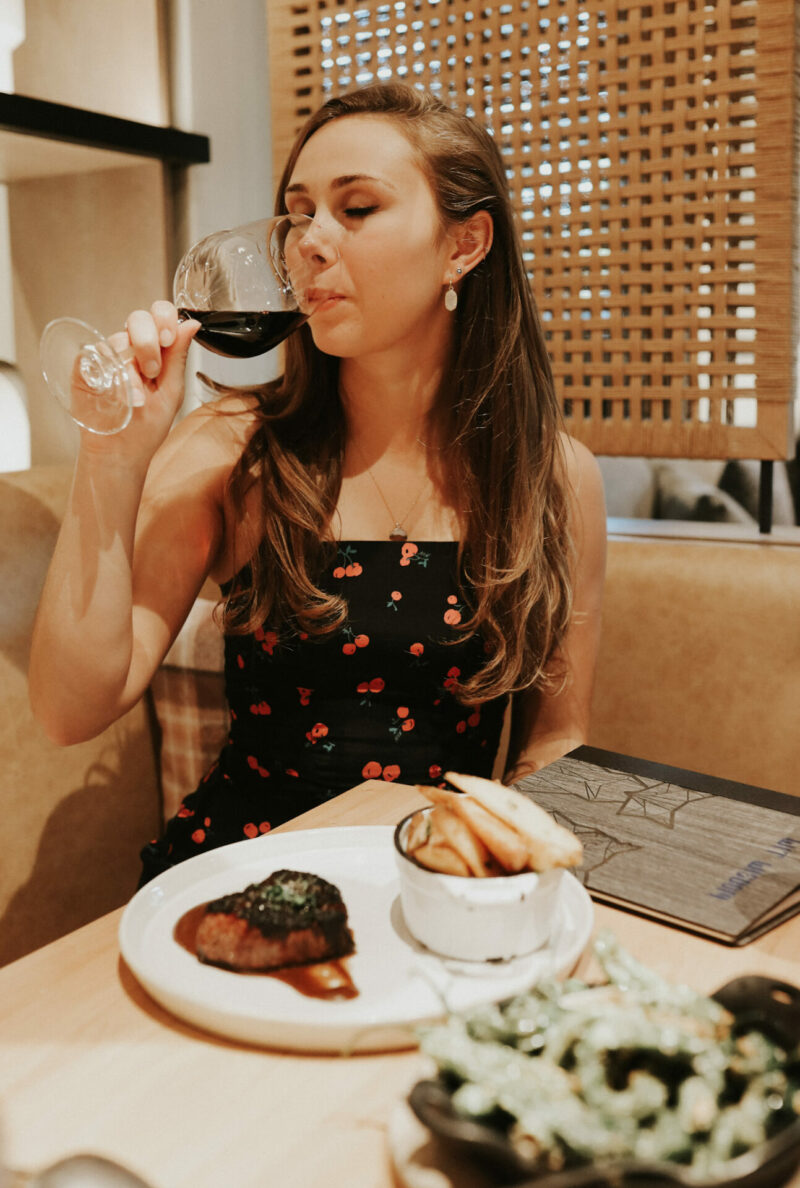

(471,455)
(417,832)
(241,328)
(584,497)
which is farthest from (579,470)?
(417,832)

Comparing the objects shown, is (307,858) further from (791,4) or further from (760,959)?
(791,4)

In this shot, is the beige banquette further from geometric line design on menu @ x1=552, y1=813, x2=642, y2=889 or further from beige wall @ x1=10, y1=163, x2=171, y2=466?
geometric line design on menu @ x1=552, y1=813, x2=642, y2=889

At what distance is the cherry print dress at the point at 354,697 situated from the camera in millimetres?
1451

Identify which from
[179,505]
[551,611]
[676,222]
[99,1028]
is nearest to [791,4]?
[676,222]

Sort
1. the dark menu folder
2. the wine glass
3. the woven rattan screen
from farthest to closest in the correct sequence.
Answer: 1. the woven rattan screen
2. the wine glass
3. the dark menu folder

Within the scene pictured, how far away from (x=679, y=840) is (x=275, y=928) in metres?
0.42

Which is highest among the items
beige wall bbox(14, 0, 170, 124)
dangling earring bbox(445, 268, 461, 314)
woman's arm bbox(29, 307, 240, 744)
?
beige wall bbox(14, 0, 170, 124)

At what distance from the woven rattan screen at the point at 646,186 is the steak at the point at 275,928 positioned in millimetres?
1390

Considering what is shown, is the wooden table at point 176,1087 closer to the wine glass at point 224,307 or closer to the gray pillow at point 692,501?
the wine glass at point 224,307

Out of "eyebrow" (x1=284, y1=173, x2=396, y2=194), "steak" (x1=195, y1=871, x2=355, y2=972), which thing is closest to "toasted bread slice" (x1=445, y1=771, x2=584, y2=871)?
"steak" (x1=195, y1=871, x2=355, y2=972)

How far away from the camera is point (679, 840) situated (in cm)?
96

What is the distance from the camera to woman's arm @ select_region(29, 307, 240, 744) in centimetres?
113

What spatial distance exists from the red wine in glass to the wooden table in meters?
0.70

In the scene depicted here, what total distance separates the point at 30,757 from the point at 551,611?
801mm
